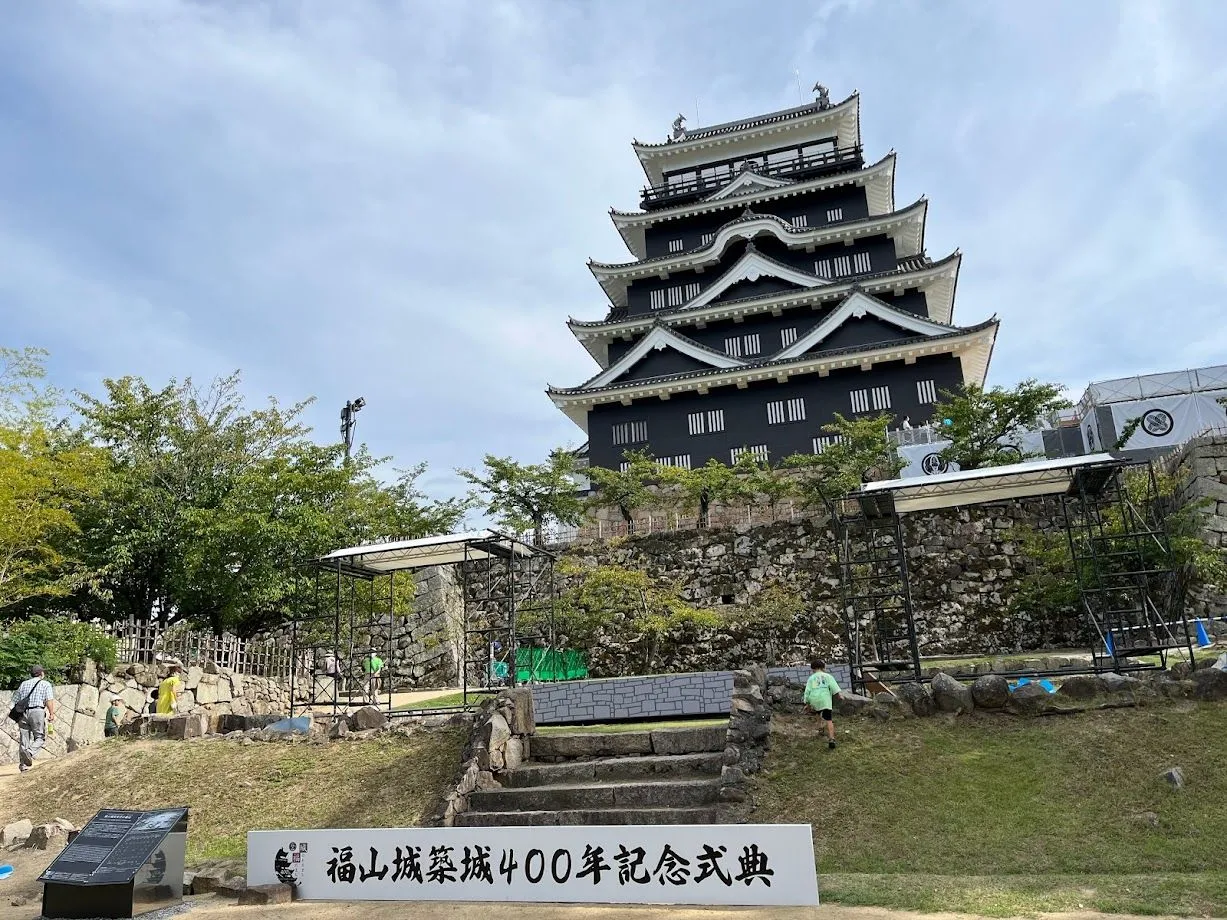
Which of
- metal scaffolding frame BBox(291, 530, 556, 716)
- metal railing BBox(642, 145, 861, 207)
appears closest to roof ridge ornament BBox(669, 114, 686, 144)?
metal railing BBox(642, 145, 861, 207)

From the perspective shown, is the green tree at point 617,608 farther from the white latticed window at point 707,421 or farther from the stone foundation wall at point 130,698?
the white latticed window at point 707,421

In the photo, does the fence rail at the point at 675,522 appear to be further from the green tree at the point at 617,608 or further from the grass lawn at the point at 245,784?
the grass lawn at the point at 245,784

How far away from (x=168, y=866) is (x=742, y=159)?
128 feet

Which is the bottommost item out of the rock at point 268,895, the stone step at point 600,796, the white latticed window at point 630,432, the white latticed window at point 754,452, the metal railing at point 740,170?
the rock at point 268,895

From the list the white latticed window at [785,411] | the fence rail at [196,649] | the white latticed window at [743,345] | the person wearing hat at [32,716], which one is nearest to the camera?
the person wearing hat at [32,716]

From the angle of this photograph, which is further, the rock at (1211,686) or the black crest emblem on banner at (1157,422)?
the black crest emblem on banner at (1157,422)

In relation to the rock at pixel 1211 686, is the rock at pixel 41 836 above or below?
below

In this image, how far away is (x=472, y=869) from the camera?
22.0 ft

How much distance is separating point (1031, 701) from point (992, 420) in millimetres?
15147

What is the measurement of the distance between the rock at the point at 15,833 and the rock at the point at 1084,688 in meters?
12.0

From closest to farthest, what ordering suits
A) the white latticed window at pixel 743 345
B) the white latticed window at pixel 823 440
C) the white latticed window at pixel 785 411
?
the white latticed window at pixel 823 440 → the white latticed window at pixel 785 411 → the white latticed window at pixel 743 345

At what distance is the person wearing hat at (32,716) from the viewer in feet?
41.7

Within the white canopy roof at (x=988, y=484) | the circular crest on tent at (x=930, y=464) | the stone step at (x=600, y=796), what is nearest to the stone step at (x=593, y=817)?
the stone step at (x=600, y=796)

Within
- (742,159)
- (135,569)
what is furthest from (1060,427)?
(135,569)
